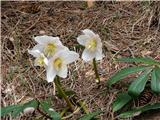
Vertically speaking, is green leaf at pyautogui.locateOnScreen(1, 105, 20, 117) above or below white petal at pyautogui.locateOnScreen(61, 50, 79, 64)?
below

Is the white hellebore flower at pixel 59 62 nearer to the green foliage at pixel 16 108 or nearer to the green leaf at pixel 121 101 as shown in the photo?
the green foliage at pixel 16 108

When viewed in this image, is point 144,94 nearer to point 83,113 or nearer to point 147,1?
point 83,113

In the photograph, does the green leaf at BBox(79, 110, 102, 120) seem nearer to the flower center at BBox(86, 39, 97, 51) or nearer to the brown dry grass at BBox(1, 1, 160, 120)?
the brown dry grass at BBox(1, 1, 160, 120)

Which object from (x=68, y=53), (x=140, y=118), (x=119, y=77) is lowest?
(x=140, y=118)

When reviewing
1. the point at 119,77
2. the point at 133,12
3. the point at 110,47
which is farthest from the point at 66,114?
the point at 133,12

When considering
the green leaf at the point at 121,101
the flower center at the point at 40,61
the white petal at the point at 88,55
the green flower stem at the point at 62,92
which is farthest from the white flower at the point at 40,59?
the green leaf at the point at 121,101

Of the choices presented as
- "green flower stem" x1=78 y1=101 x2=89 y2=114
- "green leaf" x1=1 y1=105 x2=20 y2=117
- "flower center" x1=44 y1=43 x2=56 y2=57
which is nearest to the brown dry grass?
"green flower stem" x1=78 y1=101 x2=89 y2=114
